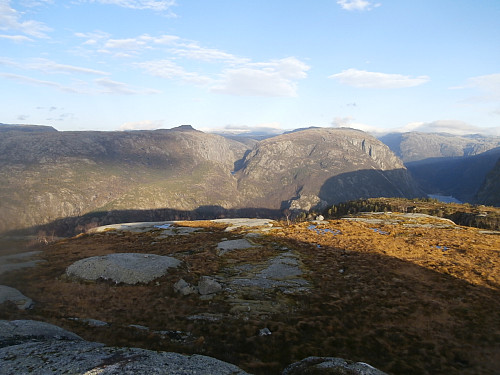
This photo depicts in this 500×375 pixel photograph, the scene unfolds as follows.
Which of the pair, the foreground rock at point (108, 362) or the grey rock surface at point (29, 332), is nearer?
the foreground rock at point (108, 362)

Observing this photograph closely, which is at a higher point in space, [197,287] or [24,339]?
[24,339]

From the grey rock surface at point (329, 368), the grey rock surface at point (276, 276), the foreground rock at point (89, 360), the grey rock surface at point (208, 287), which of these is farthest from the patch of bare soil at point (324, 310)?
the foreground rock at point (89, 360)

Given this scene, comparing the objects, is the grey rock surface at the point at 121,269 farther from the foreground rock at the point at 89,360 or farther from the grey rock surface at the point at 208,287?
the foreground rock at the point at 89,360

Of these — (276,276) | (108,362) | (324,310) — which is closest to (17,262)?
(108,362)

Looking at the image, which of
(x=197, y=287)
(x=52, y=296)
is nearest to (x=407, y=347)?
(x=197, y=287)

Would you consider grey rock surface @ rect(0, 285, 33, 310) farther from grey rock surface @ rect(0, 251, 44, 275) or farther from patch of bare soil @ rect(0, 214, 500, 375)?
grey rock surface @ rect(0, 251, 44, 275)

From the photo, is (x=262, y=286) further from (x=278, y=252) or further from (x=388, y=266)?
(x=388, y=266)
